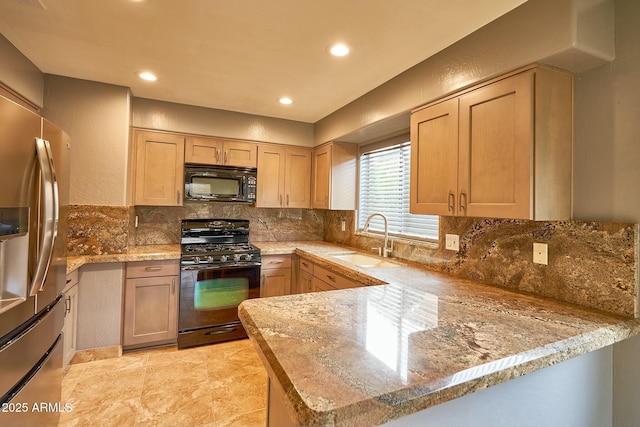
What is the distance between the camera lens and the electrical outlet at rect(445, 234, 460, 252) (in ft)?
7.07

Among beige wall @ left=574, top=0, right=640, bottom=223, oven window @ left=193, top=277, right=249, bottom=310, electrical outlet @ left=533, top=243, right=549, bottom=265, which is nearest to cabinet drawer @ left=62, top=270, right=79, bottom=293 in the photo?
oven window @ left=193, top=277, right=249, bottom=310

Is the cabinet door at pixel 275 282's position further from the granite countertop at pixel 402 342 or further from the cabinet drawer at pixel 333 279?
the granite countertop at pixel 402 342

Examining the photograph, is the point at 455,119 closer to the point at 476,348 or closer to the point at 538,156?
the point at 538,156

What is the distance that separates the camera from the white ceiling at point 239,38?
1601 mm

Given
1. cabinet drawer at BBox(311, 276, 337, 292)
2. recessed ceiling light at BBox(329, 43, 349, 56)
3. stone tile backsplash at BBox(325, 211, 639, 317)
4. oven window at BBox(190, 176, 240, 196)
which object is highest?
recessed ceiling light at BBox(329, 43, 349, 56)

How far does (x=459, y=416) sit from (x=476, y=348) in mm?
220

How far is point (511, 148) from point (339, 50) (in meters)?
1.23

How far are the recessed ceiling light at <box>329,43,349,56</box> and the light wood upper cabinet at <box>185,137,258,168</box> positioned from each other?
1727mm

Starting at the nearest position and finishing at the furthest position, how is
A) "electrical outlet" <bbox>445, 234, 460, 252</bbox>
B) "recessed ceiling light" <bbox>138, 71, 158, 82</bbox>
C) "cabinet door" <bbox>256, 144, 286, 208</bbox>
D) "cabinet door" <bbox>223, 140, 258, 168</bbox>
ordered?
"electrical outlet" <bbox>445, 234, 460, 252</bbox>
"recessed ceiling light" <bbox>138, 71, 158, 82</bbox>
"cabinet door" <bbox>223, 140, 258, 168</bbox>
"cabinet door" <bbox>256, 144, 286, 208</bbox>

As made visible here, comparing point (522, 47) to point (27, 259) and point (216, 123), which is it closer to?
point (27, 259)

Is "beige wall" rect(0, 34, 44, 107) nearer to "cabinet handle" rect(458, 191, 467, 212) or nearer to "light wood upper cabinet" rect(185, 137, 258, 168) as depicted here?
"light wood upper cabinet" rect(185, 137, 258, 168)

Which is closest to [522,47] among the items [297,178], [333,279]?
[333,279]

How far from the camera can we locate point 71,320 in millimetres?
2402

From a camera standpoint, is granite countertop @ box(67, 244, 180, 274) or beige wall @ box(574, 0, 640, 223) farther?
granite countertop @ box(67, 244, 180, 274)
